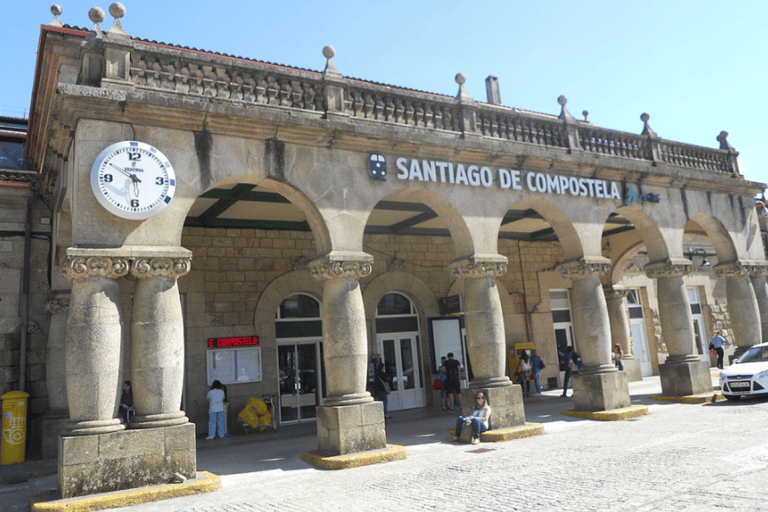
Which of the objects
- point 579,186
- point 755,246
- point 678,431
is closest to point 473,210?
point 579,186

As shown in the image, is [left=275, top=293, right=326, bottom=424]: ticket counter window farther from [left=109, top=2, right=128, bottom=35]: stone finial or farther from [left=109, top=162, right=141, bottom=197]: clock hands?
[left=109, top=2, right=128, bottom=35]: stone finial

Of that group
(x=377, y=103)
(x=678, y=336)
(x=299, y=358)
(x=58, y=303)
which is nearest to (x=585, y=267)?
(x=678, y=336)

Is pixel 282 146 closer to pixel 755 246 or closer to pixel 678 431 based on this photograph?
pixel 678 431

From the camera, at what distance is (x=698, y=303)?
2431 cm

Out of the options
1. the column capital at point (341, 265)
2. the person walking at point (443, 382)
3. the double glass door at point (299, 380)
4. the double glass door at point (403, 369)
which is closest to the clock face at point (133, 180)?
the column capital at point (341, 265)

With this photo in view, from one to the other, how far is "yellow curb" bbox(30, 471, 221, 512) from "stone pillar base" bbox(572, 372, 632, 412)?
814 centimetres

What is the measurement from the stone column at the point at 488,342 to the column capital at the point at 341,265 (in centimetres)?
233

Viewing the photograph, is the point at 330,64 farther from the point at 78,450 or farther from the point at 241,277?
the point at 78,450

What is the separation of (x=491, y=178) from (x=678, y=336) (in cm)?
674

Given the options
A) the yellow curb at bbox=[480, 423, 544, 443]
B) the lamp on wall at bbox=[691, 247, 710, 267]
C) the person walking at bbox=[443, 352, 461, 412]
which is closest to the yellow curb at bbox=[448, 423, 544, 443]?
the yellow curb at bbox=[480, 423, 544, 443]

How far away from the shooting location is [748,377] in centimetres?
1316

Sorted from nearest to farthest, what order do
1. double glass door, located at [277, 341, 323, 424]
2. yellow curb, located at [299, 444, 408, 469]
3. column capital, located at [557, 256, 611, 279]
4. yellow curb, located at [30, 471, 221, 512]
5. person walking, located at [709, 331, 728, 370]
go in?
yellow curb, located at [30, 471, 221, 512] < yellow curb, located at [299, 444, 408, 469] < column capital, located at [557, 256, 611, 279] < double glass door, located at [277, 341, 323, 424] < person walking, located at [709, 331, 728, 370]

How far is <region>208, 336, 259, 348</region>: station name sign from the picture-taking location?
14.0 meters

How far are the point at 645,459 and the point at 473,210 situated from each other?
5.48 meters
